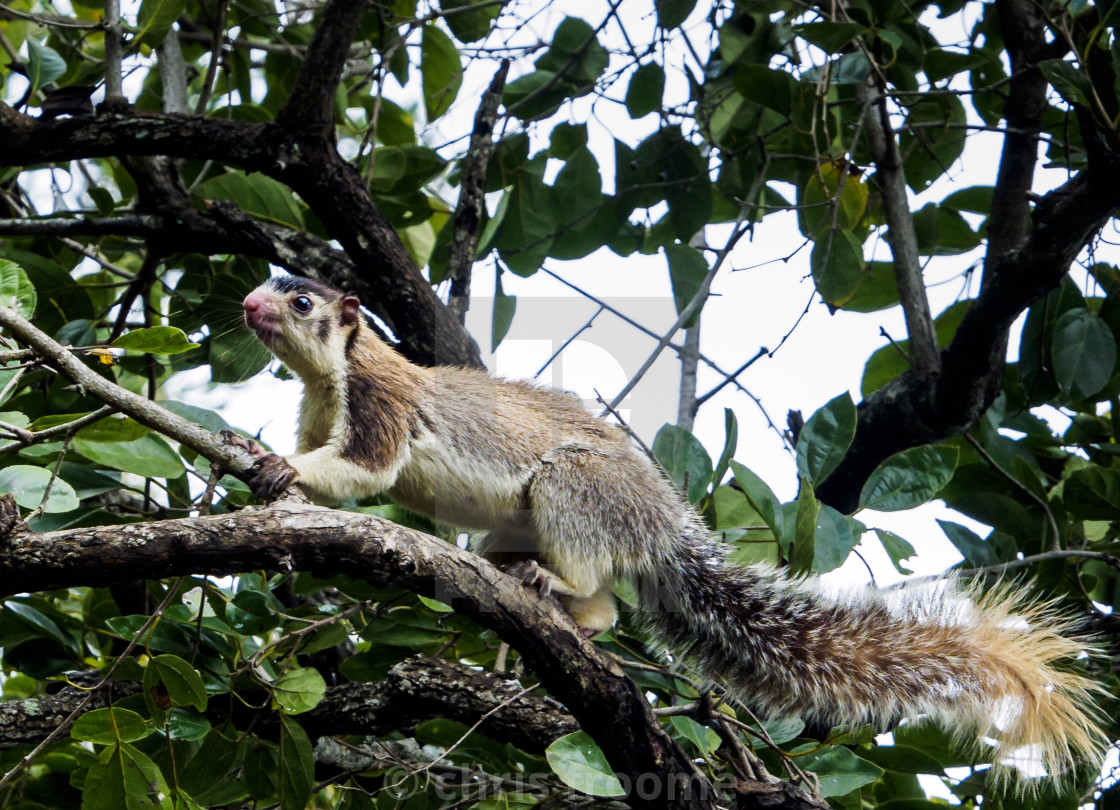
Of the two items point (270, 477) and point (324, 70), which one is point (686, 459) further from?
point (324, 70)

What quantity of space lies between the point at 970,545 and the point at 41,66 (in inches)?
171

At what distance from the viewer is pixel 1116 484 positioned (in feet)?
11.9

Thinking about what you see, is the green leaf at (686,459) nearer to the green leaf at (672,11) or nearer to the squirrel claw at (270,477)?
the squirrel claw at (270,477)

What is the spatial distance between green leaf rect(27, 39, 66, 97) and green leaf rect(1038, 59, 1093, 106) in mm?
3995

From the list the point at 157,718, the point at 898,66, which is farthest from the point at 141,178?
the point at 898,66

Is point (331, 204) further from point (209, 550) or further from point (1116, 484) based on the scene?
point (1116, 484)

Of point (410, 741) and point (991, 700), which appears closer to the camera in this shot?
point (991, 700)

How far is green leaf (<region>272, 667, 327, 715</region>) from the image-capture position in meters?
2.92

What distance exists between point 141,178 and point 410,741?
9.04 ft

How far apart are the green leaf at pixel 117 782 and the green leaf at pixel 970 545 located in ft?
9.98

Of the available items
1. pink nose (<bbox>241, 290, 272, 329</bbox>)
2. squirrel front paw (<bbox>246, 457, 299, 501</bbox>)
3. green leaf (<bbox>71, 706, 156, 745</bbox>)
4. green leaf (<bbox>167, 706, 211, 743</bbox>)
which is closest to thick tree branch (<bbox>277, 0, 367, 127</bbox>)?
pink nose (<bbox>241, 290, 272, 329</bbox>)

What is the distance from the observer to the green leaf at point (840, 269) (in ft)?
13.3

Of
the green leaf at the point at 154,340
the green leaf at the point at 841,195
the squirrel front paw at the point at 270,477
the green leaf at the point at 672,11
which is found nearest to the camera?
the green leaf at the point at 154,340

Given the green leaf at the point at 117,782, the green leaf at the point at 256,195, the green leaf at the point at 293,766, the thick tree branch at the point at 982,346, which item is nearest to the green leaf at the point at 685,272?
the thick tree branch at the point at 982,346
